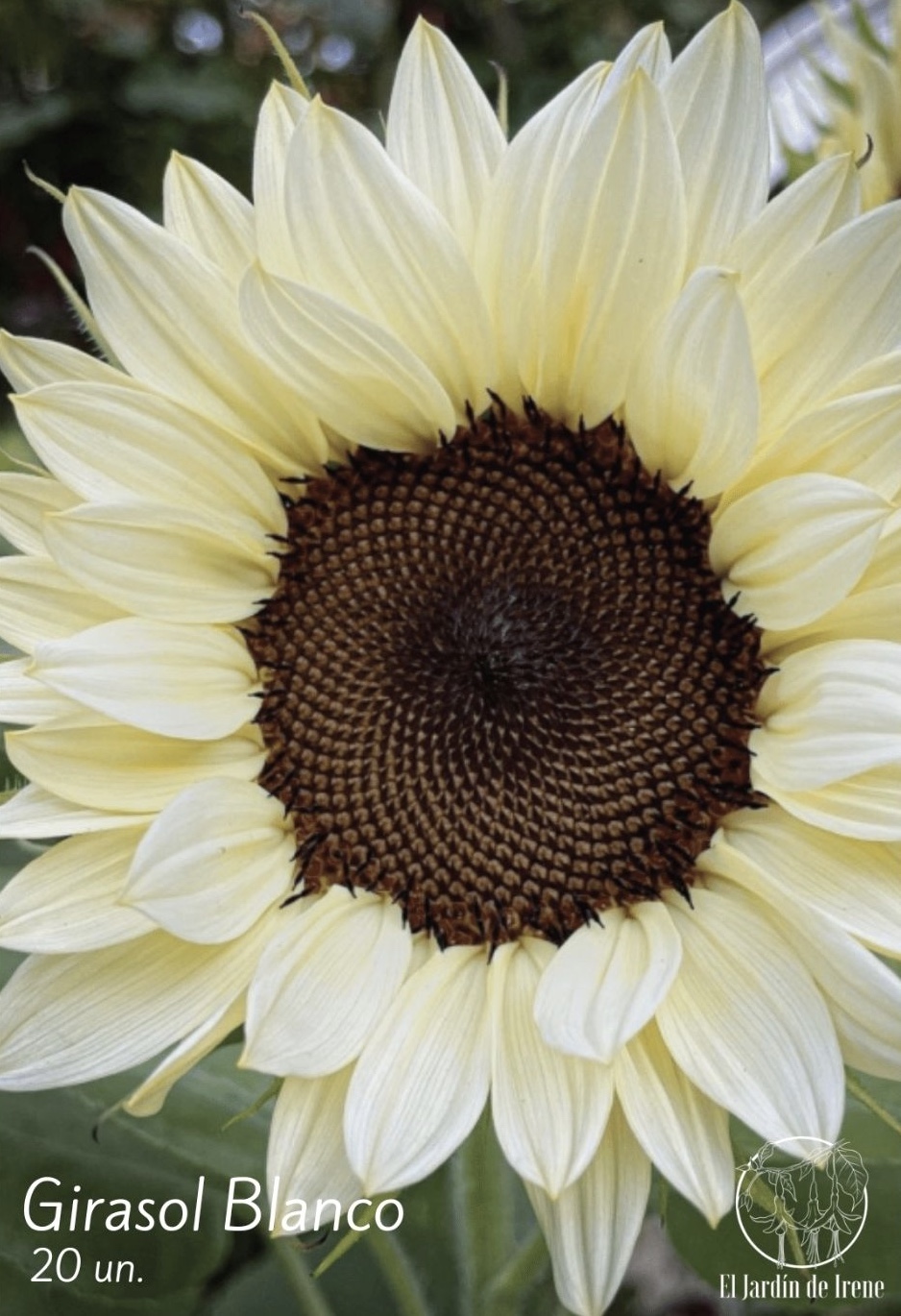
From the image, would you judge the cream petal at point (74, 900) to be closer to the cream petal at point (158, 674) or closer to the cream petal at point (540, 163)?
the cream petal at point (158, 674)

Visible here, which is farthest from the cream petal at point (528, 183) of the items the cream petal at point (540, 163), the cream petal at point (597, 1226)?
the cream petal at point (597, 1226)

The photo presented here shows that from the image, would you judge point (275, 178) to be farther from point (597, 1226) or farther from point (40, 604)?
point (597, 1226)

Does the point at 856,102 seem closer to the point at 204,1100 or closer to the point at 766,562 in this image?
the point at 766,562

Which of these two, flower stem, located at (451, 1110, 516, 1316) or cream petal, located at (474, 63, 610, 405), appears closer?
cream petal, located at (474, 63, 610, 405)

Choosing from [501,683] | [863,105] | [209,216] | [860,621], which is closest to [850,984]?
[860,621]

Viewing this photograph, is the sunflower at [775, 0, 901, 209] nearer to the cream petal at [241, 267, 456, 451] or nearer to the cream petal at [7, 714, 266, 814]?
the cream petal at [241, 267, 456, 451]

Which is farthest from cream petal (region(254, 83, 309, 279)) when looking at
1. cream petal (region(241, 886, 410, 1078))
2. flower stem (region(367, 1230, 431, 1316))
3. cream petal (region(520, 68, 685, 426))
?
flower stem (region(367, 1230, 431, 1316))

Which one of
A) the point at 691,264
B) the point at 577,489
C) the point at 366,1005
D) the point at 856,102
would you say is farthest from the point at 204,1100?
the point at 856,102
